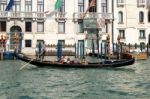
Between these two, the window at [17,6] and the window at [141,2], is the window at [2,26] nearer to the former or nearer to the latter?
the window at [17,6]

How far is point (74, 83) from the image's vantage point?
872 inches

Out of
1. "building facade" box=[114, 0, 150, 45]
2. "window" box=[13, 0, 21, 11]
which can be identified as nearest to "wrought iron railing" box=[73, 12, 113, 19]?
"building facade" box=[114, 0, 150, 45]

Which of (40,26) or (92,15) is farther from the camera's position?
(92,15)

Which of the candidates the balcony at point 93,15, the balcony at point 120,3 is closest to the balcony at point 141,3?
the balcony at point 120,3

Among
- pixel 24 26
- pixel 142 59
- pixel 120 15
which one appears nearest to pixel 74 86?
pixel 142 59

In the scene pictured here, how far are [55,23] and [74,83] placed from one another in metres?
25.6

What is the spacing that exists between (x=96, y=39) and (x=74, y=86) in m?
27.1

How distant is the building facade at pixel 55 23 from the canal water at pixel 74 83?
16860 mm

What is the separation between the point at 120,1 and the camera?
51.0 metres

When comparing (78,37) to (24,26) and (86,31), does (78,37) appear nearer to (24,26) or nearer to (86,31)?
(86,31)

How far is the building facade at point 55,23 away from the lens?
46.2 metres

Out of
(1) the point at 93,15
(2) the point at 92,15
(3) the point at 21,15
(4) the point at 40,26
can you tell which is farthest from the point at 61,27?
(3) the point at 21,15

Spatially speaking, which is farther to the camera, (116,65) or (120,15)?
(120,15)

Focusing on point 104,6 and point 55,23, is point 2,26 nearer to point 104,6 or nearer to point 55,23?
point 55,23
